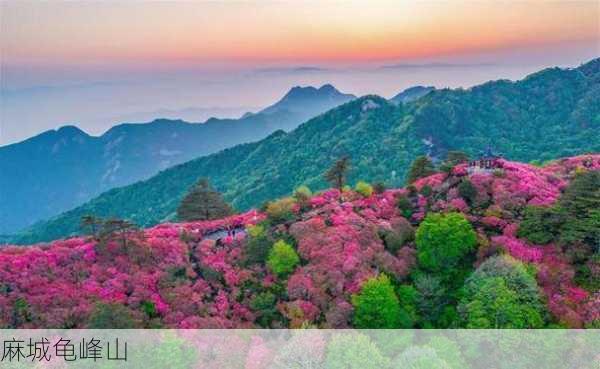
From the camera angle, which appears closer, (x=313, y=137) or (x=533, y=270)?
(x=533, y=270)

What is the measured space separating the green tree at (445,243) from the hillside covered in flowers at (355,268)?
5 cm

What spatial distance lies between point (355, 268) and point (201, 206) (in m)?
14.7

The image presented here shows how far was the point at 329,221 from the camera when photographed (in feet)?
82.6

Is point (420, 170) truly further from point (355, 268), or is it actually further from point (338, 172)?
point (355, 268)

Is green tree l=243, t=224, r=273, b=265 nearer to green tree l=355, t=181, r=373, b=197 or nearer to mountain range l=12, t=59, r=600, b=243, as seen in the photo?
green tree l=355, t=181, r=373, b=197

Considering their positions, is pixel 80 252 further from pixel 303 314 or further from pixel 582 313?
pixel 582 313

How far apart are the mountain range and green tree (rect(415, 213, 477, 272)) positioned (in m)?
50.3

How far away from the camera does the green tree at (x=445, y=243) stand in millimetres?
21828

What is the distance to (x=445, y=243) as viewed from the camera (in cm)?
2194

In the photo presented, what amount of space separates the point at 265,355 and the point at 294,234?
25.2ft

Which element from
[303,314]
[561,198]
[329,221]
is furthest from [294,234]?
[561,198]

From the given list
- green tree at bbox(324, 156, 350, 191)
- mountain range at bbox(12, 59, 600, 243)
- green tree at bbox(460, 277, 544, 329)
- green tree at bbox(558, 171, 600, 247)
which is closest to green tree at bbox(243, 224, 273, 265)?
green tree at bbox(324, 156, 350, 191)

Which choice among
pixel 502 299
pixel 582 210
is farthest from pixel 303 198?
pixel 582 210

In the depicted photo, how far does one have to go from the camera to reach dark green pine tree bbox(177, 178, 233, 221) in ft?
109
